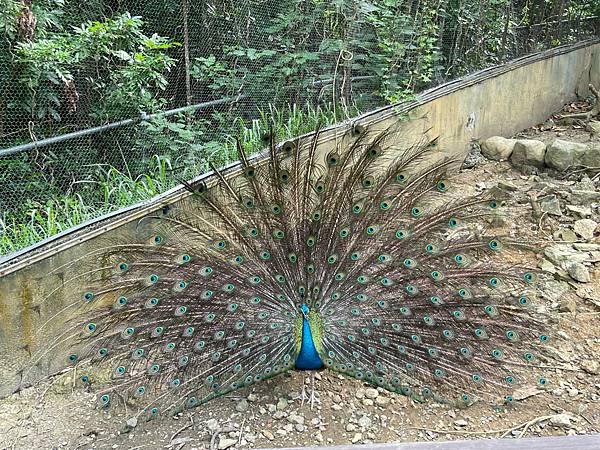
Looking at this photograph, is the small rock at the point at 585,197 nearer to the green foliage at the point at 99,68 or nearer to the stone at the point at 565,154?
the stone at the point at 565,154

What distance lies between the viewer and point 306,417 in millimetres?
3520

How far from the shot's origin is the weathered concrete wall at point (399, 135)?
3.61 meters

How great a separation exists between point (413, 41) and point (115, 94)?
141 inches

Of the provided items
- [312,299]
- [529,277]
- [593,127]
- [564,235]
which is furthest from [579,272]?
[593,127]

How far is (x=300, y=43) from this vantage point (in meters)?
5.85

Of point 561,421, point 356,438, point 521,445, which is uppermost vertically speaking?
point 521,445

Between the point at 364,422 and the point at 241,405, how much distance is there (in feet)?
2.41

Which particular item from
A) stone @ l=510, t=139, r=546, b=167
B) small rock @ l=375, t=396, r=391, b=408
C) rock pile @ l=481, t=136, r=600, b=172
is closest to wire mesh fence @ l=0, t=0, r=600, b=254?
rock pile @ l=481, t=136, r=600, b=172

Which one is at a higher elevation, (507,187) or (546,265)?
(507,187)

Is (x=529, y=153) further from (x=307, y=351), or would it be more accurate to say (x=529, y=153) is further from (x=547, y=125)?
(x=307, y=351)

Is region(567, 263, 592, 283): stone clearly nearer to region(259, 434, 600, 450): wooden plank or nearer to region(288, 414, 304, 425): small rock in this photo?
region(288, 414, 304, 425): small rock

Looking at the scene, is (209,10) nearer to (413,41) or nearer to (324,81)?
(324,81)

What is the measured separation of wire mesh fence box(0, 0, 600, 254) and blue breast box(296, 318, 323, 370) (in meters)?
1.25

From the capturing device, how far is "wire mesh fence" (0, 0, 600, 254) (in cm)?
401
